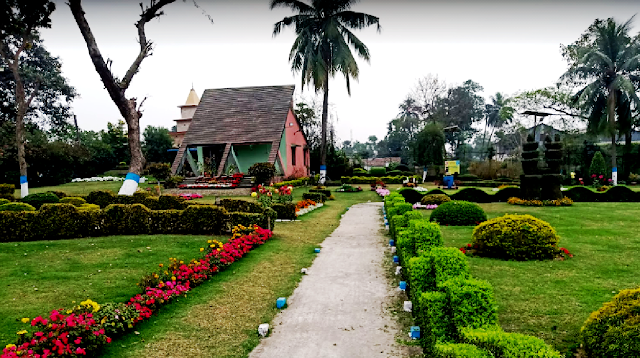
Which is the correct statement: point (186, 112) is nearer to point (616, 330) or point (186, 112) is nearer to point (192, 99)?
point (192, 99)

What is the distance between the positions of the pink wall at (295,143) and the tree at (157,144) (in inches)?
690

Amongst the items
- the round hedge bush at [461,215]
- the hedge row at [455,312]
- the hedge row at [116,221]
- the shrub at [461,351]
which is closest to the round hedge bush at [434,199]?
the round hedge bush at [461,215]

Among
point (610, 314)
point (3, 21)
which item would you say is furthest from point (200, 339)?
point (3, 21)

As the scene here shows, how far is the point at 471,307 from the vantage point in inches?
132

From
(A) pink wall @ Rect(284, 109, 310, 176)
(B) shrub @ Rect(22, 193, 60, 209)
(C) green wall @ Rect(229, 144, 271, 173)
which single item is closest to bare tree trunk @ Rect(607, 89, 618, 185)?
(A) pink wall @ Rect(284, 109, 310, 176)

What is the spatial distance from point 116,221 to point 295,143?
22.7 m

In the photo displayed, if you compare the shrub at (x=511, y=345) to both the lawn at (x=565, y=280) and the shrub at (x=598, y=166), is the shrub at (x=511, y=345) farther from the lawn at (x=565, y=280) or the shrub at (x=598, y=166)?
the shrub at (x=598, y=166)

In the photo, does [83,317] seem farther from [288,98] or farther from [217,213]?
[288,98]

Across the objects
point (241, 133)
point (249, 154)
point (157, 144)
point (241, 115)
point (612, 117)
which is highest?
point (241, 115)

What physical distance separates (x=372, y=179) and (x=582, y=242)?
77.8ft

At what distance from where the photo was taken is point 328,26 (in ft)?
91.2

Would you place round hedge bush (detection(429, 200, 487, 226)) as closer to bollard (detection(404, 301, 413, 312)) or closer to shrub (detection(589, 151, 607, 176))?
bollard (detection(404, 301, 413, 312))

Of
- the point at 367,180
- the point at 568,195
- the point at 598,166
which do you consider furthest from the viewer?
the point at 367,180

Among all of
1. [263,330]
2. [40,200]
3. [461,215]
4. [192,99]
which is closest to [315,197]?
[461,215]
